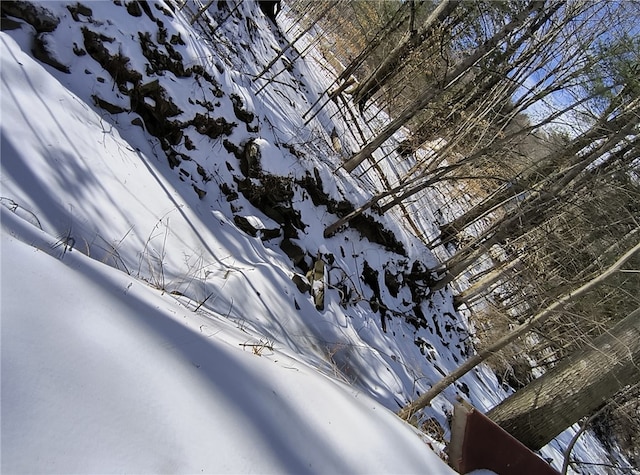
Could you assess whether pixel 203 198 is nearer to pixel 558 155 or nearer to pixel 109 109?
pixel 109 109

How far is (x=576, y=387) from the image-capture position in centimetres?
306

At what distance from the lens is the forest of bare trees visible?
375cm

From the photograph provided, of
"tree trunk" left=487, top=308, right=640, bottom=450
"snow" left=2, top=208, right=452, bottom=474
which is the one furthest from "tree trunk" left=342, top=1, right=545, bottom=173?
"snow" left=2, top=208, right=452, bottom=474

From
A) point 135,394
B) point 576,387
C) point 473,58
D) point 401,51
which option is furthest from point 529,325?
point 401,51

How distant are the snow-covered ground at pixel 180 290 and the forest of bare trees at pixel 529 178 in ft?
3.90

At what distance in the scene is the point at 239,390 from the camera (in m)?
1.59

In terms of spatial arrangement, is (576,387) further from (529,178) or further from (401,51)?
(401,51)

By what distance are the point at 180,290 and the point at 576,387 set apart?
10.2ft

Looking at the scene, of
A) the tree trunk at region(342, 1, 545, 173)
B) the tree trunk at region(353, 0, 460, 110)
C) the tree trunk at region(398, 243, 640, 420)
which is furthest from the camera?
the tree trunk at region(353, 0, 460, 110)

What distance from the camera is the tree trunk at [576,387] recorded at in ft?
9.76

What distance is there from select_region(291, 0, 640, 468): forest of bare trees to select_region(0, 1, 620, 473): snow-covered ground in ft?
3.90

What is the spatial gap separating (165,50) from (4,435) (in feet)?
14.6

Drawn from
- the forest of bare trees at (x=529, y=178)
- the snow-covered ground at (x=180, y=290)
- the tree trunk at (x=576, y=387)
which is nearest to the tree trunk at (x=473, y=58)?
the forest of bare trees at (x=529, y=178)

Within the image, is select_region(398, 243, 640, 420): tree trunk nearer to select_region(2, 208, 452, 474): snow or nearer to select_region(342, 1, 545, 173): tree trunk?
select_region(2, 208, 452, 474): snow
